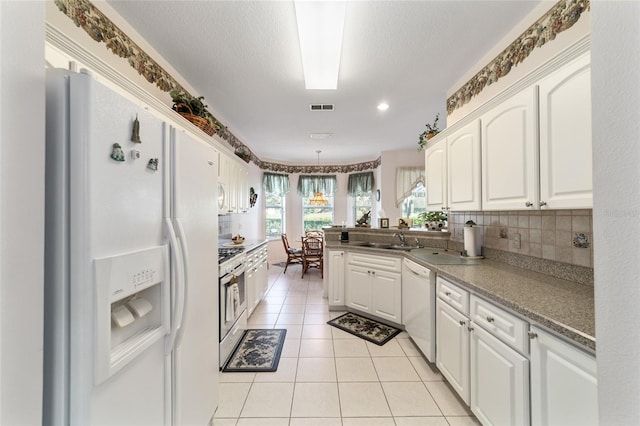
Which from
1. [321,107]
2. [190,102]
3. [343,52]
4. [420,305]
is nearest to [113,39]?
[190,102]

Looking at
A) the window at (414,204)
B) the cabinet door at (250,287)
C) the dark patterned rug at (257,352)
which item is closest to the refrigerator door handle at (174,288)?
the dark patterned rug at (257,352)

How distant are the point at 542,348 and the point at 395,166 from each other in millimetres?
4508

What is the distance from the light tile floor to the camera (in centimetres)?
156

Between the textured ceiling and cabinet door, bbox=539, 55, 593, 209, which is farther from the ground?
the textured ceiling

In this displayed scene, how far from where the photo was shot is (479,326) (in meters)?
1.39

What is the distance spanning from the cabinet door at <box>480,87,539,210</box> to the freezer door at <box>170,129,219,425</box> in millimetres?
1848

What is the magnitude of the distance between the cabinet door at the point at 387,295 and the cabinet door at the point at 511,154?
1.29 m

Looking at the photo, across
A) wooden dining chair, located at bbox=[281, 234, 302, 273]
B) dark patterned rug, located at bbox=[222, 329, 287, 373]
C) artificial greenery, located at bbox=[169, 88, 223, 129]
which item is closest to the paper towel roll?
dark patterned rug, located at bbox=[222, 329, 287, 373]

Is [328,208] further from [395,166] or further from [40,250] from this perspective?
[40,250]

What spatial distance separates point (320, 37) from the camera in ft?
5.77

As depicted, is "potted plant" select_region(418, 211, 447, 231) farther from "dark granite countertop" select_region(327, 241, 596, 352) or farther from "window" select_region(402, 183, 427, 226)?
"window" select_region(402, 183, 427, 226)

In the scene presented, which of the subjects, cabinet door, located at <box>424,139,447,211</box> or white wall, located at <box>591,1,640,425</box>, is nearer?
white wall, located at <box>591,1,640,425</box>

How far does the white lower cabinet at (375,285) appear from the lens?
266cm

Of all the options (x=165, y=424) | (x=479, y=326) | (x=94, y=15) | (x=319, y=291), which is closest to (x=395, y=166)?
(x=319, y=291)
